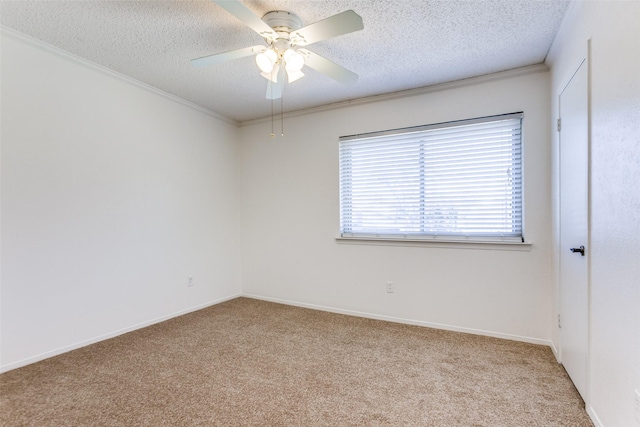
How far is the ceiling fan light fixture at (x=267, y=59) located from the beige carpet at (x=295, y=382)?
85.2 inches

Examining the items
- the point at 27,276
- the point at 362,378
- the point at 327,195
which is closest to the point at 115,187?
the point at 27,276

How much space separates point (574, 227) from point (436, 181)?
132cm

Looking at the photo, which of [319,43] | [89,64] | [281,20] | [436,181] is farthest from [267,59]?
[436,181]

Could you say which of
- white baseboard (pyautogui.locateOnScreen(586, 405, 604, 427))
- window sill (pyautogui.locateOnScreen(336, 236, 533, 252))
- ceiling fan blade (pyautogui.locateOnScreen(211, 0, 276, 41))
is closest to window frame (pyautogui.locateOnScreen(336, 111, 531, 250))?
window sill (pyautogui.locateOnScreen(336, 236, 533, 252))

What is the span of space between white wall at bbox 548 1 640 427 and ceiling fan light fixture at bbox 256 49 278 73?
1790 millimetres

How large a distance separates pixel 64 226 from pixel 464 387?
3.37 m

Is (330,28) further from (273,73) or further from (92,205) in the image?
(92,205)

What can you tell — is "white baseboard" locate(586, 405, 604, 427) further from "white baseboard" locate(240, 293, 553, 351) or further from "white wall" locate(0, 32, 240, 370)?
"white wall" locate(0, 32, 240, 370)

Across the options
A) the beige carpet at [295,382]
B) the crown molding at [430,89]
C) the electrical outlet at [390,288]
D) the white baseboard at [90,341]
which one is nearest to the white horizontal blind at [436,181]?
the crown molding at [430,89]

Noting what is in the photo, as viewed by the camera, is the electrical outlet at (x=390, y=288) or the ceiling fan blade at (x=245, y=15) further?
the electrical outlet at (x=390, y=288)

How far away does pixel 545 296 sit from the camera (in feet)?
8.90

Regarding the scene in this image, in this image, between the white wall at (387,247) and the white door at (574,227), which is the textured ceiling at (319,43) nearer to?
the white wall at (387,247)

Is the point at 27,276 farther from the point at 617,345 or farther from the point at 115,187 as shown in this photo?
→ the point at 617,345

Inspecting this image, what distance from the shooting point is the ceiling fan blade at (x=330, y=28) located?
163 centimetres
